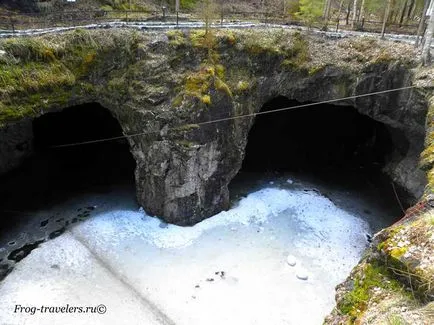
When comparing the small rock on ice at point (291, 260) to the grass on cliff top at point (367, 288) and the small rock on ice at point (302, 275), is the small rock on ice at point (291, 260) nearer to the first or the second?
the small rock on ice at point (302, 275)

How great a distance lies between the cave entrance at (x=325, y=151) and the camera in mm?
22594

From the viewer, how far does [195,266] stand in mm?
15797

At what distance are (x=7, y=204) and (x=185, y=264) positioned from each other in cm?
1072

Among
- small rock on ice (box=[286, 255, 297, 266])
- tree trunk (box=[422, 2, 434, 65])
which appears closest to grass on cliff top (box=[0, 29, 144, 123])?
small rock on ice (box=[286, 255, 297, 266])

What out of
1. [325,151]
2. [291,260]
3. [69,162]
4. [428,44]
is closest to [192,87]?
[291,260]

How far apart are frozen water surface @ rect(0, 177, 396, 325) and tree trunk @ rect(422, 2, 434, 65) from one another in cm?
918

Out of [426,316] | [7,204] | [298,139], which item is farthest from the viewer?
[298,139]

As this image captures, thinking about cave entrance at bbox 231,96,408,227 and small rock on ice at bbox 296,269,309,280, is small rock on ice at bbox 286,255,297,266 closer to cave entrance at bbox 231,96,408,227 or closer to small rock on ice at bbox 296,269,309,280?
small rock on ice at bbox 296,269,309,280

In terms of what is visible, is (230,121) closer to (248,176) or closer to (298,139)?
(248,176)

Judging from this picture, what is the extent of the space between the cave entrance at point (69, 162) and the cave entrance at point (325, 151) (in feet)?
27.6

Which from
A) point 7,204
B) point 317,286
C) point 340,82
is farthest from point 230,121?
point 7,204

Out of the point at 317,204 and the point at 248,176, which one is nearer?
the point at 317,204

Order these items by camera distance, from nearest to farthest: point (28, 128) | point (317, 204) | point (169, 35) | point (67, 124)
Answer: point (169, 35)
point (317, 204)
point (28, 128)
point (67, 124)

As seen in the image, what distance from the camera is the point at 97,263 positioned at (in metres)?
15.6
